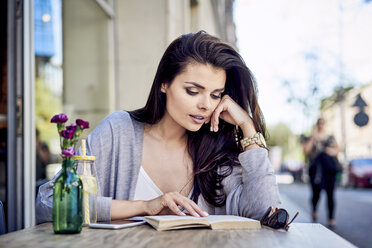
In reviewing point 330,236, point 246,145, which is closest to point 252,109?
point 246,145

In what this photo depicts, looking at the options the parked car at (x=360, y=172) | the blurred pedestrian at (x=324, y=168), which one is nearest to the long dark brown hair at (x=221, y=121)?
the blurred pedestrian at (x=324, y=168)

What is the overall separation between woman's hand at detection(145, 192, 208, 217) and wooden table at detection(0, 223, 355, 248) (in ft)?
0.71

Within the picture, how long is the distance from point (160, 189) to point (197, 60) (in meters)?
0.72

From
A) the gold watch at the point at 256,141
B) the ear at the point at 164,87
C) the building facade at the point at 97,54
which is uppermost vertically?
the building facade at the point at 97,54

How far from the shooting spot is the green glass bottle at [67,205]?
1495 millimetres

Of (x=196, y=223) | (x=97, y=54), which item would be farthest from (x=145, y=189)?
(x=97, y=54)

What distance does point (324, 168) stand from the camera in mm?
7305

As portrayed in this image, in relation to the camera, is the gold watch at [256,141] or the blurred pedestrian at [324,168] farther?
the blurred pedestrian at [324,168]

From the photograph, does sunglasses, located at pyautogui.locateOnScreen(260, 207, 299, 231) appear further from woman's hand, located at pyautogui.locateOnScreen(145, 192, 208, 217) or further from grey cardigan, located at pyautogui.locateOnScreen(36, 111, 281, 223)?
grey cardigan, located at pyautogui.locateOnScreen(36, 111, 281, 223)

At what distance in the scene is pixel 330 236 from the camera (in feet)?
5.16

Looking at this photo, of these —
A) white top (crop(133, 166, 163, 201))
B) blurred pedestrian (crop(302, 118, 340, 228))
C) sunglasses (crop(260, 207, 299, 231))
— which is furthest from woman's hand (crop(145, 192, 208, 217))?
blurred pedestrian (crop(302, 118, 340, 228))

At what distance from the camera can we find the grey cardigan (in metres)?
2.20

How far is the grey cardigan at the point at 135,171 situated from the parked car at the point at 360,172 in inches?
702

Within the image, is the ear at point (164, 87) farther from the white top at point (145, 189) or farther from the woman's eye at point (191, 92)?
the white top at point (145, 189)
